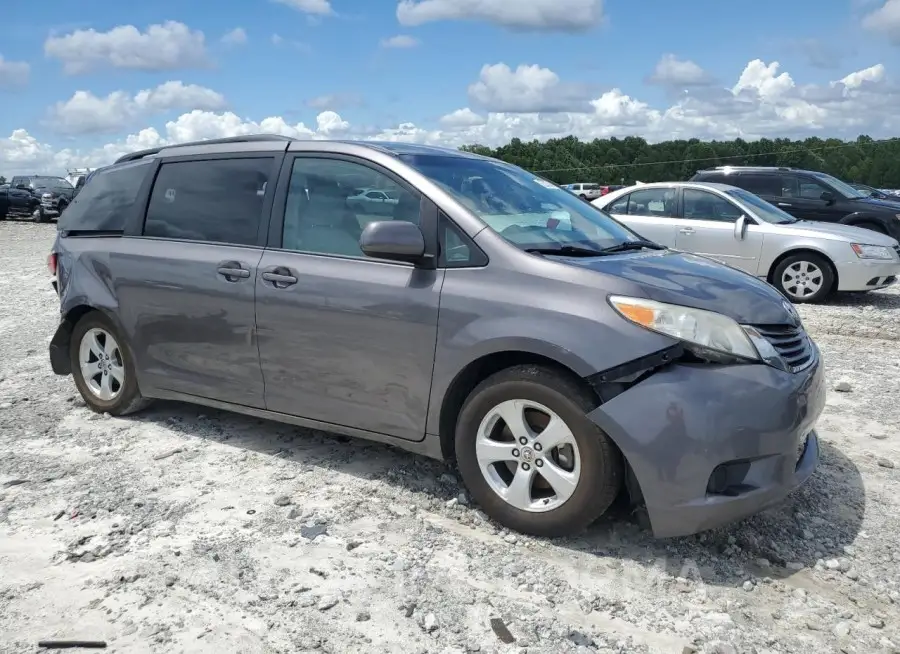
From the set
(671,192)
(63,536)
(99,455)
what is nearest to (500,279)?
(63,536)

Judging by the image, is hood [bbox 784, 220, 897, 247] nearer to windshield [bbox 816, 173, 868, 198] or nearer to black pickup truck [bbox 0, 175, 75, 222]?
windshield [bbox 816, 173, 868, 198]

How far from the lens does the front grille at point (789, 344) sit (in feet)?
10.7

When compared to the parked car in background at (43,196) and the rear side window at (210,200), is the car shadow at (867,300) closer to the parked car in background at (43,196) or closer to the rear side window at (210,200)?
the rear side window at (210,200)

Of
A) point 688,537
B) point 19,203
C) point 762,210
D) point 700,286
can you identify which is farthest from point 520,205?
point 19,203

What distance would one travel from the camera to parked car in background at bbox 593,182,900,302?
9.62 metres

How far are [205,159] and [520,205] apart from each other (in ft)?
6.70

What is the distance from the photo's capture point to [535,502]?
132 inches

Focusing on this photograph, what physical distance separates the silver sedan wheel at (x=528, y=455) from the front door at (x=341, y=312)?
393mm

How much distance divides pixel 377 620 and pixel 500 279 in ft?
5.04

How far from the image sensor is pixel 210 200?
453cm

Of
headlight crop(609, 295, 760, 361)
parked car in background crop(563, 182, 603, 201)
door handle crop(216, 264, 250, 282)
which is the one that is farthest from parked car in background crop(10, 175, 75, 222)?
headlight crop(609, 295, 760, 361)

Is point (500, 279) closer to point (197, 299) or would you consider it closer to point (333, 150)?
point (333, 150)

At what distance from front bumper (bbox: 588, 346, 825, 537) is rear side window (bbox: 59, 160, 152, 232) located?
3.50 metres

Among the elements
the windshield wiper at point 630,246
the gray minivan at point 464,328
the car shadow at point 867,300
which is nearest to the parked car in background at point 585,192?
the gray minivan at point 464,328
